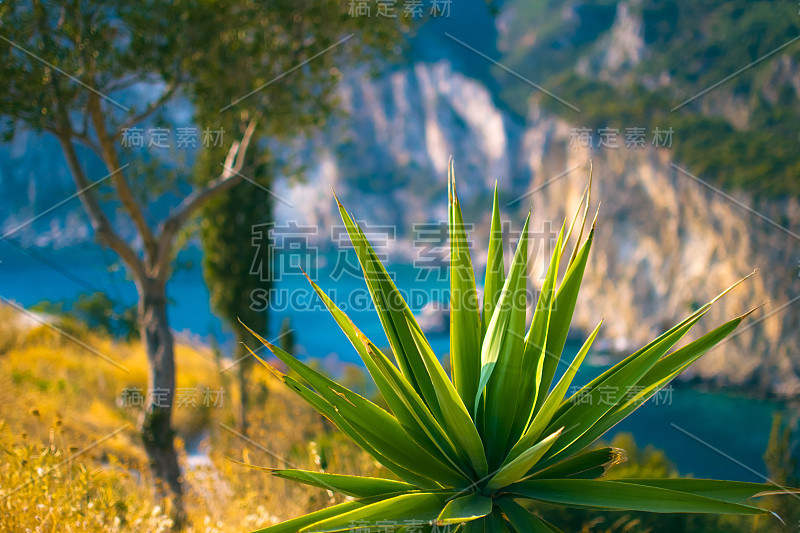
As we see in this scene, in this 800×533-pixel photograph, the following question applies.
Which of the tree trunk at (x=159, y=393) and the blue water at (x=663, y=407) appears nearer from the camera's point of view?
the tree trunk at (x=159, y=393)

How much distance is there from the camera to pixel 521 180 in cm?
6288

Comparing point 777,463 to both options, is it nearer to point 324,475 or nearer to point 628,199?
point 324,475

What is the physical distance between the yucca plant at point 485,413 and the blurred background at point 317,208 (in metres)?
1.05

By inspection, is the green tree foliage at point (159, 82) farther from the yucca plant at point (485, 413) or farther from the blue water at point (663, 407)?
the blue water at point (663, 407)

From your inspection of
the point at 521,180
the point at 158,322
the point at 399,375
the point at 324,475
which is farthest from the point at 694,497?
the point at 521,180

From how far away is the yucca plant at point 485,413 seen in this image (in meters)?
1.45

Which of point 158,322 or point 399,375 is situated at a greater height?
point 399,375

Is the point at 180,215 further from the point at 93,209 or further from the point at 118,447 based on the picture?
the point at 118,447

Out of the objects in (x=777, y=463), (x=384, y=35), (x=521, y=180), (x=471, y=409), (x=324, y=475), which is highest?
(x=384, y=35)

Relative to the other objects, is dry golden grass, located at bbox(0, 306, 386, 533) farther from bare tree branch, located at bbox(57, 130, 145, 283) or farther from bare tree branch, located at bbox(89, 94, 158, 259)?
bare tree branch, located at bbox(89, 94, 158, 259)

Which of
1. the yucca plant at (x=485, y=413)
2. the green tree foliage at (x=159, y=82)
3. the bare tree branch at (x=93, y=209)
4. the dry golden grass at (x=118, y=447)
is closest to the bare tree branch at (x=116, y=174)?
the green tree foliage at (x=159, y=82)

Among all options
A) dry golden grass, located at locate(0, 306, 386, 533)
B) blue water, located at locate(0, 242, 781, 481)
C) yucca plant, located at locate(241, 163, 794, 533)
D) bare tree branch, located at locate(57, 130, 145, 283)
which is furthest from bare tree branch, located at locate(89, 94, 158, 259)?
blue water, located at locate(0, 242, 781, 481)

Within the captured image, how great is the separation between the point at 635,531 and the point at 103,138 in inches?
181

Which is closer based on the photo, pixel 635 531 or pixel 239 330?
pixel 635 531
